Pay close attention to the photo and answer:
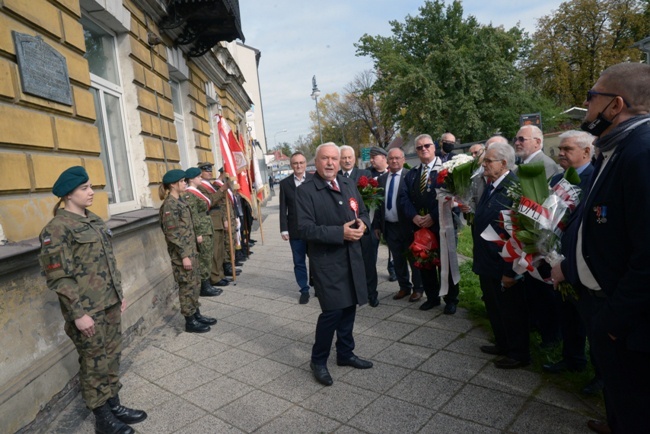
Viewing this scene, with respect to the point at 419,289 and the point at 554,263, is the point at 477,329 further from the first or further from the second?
the point at 554,263

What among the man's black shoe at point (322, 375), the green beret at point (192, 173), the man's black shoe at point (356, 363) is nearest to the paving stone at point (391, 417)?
the man's black shoe at point (322, 375)

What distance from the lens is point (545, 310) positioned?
3891mm

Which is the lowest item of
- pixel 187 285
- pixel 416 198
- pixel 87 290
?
pixel 187 285

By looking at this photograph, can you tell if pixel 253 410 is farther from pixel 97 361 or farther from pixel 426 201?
pixel 426 201

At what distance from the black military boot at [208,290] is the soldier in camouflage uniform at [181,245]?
1.52m

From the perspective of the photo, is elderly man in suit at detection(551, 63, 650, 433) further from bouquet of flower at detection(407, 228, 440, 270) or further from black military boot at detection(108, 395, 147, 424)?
black military boot at detection(108, 395, 147, 424)

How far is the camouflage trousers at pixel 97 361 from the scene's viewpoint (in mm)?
3000

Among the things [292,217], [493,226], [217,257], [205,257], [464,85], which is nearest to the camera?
[493,226]

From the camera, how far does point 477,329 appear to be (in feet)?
14.6

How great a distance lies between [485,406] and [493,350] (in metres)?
0.93

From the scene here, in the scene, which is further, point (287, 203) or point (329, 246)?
point (287, 203)

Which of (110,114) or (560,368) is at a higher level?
(110,114)

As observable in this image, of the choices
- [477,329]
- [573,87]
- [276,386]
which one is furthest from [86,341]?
[573,87]

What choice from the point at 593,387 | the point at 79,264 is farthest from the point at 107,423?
the point at 593,387
